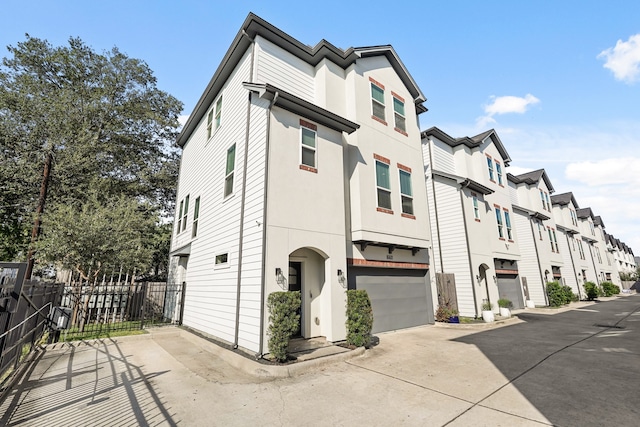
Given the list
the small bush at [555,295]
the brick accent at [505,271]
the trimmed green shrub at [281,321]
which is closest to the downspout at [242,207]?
the trimmed green shrub at [281,321]

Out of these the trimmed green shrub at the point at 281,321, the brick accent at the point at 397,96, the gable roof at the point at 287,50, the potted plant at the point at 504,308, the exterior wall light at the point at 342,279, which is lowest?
the potted plant at the point at 504,308

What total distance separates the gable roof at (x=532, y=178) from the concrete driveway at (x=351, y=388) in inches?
749

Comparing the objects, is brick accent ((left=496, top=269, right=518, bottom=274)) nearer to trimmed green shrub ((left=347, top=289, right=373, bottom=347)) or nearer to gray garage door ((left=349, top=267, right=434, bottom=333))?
gray garage door ((left=349, top=267, right=434, bottom=333))

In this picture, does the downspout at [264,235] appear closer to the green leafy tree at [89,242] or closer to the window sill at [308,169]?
the window sill at [308,169]

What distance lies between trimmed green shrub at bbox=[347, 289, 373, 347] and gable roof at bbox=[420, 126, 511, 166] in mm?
12581

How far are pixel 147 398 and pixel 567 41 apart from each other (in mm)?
15935

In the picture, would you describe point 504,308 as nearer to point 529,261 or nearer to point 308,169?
point 529,261

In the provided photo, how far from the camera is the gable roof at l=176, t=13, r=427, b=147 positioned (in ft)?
31.7

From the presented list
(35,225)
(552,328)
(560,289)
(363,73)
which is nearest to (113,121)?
(35,225)

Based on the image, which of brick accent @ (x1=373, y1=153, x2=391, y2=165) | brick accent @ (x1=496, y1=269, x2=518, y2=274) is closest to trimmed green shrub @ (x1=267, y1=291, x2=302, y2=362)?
brick accent @ (x1=373, y1=153, x2=391, y2=165)

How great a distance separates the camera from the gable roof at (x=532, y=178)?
24859 mm

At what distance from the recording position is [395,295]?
11.3m

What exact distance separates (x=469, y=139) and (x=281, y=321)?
1774 centimetres

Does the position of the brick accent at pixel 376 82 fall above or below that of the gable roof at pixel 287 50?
below
